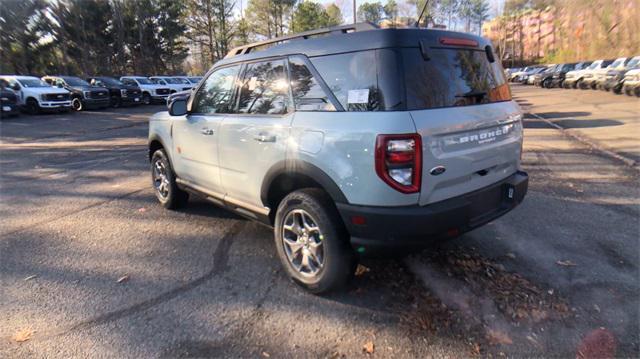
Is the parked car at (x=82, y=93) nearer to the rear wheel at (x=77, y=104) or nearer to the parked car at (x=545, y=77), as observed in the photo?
the rear wheel at (x=77, y=104)

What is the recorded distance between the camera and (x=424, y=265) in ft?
11.8

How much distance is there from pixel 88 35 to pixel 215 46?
17.4 meters

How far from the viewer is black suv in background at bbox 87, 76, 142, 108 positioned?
2486 centimetres

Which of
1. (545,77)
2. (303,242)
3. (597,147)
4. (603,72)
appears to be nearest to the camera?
(303,242)

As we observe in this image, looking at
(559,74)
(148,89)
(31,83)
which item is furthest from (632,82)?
(31,83)

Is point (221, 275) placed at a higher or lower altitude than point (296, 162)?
lower

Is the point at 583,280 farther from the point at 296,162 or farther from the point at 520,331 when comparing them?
the point at 296,162

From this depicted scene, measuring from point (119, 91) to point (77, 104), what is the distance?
2719 mm

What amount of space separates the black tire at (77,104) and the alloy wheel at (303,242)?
23.4 metres

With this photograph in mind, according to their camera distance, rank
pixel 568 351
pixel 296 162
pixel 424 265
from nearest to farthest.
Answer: pixel 568 351
pixel 296 162
pixel 424 265

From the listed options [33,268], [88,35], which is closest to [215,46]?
[88,35]

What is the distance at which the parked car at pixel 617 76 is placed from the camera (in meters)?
20.7

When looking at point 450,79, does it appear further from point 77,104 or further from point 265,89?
point 77,104

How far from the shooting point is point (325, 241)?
3.02 m
